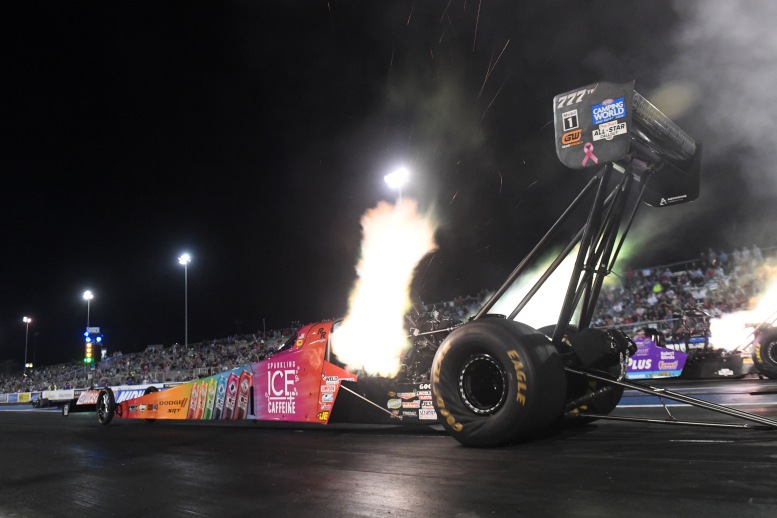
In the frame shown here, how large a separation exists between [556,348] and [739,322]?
43.6 ft

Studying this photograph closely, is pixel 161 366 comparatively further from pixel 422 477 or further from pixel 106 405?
pixel 422 477

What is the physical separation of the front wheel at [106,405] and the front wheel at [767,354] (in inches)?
599

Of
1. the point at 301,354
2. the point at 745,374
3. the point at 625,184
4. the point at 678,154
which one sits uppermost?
the point at 678,154

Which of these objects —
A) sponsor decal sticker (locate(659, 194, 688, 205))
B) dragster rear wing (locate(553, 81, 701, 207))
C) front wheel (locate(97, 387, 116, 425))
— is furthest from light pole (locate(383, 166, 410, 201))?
front wheel (locate(97, 387, 116, 425))

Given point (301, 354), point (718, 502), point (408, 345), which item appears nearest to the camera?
point (718, 502)

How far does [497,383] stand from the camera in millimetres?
6242

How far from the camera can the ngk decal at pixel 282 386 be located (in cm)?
914

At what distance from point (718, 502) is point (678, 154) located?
16.2 feet

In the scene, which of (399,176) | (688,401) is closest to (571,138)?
(688,401)

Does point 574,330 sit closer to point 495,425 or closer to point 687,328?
point 495,425

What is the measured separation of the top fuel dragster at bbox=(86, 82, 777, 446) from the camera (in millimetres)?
5785

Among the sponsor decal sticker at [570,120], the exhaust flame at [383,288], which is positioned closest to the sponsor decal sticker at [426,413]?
the exhaust flame at [383,288]

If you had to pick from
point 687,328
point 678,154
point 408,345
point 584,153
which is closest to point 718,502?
point 584,153

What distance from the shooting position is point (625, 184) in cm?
668
